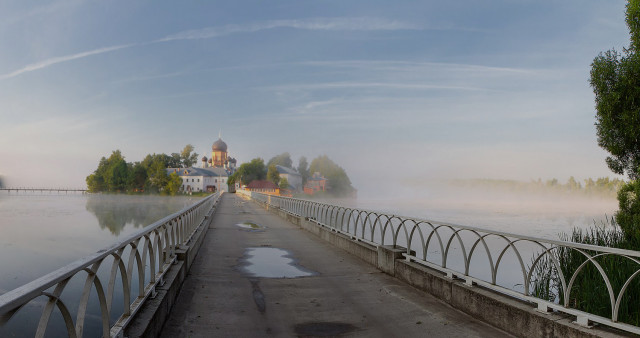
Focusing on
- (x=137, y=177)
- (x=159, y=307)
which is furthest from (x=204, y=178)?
(x=159, y=307)

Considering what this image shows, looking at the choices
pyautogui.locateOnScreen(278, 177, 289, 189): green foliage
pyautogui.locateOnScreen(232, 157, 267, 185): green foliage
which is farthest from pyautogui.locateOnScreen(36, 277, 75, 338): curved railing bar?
pyautogui.locateOnScreen(278, 177, 289, 189): green foliage

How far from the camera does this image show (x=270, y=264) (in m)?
10.4

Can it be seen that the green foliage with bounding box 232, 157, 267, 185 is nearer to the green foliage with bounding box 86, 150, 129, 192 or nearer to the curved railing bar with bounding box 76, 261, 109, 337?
the green foliage with bounding box 86, 150, 129, 192

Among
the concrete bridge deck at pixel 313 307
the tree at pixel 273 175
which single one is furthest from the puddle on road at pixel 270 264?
the tree at pixel 273 175

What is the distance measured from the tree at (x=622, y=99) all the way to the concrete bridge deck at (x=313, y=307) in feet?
33.6

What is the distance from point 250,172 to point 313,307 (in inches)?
4916

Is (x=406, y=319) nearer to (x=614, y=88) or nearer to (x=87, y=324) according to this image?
(x=87, y=324)

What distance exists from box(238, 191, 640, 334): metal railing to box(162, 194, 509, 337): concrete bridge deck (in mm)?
714

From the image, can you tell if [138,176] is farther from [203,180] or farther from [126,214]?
[126,214]

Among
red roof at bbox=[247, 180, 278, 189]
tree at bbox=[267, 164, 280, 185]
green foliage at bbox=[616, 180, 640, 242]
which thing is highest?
tree at bbox=[267, 164, 280, 185]

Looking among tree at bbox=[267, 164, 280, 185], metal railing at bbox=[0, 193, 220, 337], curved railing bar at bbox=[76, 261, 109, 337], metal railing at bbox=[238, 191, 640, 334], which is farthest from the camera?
tree at bbox=[267, 164, 280, 185]

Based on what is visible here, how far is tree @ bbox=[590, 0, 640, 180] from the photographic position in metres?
13.8

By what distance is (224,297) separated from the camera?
7.19 m

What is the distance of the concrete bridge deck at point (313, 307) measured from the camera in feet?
18.2
